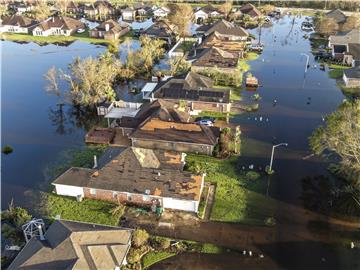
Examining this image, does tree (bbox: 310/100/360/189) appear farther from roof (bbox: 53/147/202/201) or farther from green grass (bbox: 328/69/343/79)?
green grass (bbox: 328/69/343/79)

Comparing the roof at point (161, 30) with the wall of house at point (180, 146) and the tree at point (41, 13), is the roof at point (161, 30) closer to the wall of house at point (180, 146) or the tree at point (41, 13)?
the tree at point (41, 13)

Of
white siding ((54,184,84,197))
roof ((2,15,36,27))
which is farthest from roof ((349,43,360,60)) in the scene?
roof ((2,15,36,27))

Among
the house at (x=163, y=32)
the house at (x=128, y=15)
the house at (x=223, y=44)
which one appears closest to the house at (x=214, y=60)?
the house at (x=223, y=44)

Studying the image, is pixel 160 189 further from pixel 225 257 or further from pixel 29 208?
pixel 29 208

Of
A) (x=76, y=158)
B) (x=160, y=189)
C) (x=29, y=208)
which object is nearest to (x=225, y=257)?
(x=160, y=189)

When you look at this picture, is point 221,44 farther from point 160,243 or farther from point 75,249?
point 75,249
